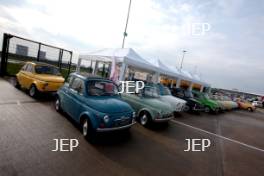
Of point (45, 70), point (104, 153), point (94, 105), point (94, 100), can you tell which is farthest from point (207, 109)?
point (45, 70)

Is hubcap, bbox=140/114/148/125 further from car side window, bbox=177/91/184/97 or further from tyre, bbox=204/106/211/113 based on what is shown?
tyre, bbox=204/106/211/113

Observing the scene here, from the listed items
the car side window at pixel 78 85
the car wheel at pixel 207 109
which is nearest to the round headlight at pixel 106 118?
the car side window at pixel 78 85

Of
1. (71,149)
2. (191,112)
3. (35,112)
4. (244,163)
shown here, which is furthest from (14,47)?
(244,163)

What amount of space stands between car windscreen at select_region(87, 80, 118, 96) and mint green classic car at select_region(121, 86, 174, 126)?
1697 mm

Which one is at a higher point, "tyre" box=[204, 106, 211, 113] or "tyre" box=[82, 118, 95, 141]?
"tyre" box=[82, 118, 95, 141]

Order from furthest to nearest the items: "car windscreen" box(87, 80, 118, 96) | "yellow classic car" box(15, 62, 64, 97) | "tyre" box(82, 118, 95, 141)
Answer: "yellow classic car" box(15, 62, 64, 97) < "car windscreen" box(87, 80, 118, 96) < "tyre" box(82, 118, 95, 141)

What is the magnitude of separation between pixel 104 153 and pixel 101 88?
7.46 ft

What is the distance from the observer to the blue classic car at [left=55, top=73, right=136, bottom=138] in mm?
4590

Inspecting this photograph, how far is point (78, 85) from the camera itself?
5.62m

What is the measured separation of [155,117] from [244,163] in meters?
3.24

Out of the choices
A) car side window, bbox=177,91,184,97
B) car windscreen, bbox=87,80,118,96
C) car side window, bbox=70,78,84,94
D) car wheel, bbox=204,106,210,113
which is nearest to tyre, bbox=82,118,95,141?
car windscreen, bbox=87,80,118,96

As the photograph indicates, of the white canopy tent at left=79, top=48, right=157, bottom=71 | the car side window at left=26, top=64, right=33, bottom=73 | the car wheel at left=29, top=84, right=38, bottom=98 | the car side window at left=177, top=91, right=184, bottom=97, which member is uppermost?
the white canopy tent at left=79, top=48, right=157, bottom=71

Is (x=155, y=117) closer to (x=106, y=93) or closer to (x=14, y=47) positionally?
(x=106, y=93)

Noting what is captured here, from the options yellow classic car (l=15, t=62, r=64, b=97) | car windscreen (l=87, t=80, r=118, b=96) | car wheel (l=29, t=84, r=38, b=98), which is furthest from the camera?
car wheel (l=29, t=84, r=38, b=98)
